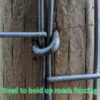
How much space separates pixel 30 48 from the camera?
764mm

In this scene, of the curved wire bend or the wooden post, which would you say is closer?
the curved wire bend

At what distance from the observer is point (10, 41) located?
0.77 m

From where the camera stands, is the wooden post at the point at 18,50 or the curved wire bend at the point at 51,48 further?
the wooden post at the point at 18,50

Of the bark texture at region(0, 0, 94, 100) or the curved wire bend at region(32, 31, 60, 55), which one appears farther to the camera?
the bark texture at region(0, 0, 94, 100)

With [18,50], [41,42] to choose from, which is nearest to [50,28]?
[41,42]

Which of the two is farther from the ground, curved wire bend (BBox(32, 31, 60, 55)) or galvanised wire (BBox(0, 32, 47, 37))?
galvanised wire (BBox(0, 32, 47, 37))

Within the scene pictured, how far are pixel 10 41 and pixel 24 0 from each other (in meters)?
0.27

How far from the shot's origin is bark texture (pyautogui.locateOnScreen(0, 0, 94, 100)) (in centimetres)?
75

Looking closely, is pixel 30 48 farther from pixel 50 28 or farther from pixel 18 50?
pixel 50 28

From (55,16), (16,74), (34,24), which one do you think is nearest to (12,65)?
(16,74)

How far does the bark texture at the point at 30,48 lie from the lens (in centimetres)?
75

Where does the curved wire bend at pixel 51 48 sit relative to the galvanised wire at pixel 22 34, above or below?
below

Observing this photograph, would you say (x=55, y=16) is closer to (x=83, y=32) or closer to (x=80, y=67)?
(x=83, y=32)

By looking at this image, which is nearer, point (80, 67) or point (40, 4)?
point (40, 4)
